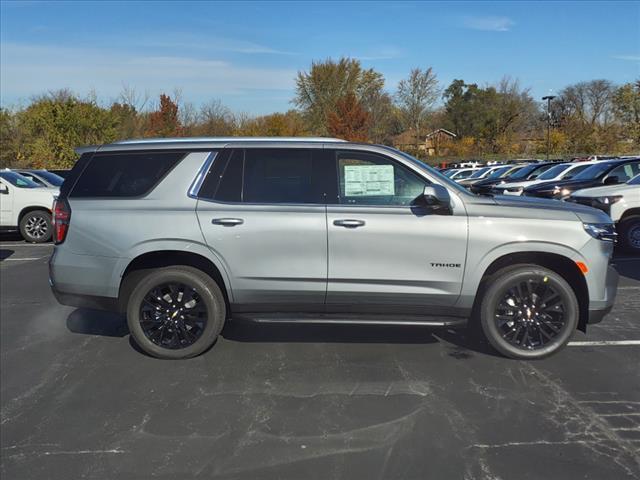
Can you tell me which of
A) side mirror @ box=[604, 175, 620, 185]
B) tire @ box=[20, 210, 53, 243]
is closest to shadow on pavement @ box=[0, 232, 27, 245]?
tire @ box=[20, 210, 53, 243]

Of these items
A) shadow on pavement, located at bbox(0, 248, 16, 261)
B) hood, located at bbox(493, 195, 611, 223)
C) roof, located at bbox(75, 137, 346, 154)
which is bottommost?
shadow on pavement, located at bbox(0, 248, 16, 261)

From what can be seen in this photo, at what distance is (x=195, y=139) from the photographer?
15.3 ft

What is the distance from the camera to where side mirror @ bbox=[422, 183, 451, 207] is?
4020 mm

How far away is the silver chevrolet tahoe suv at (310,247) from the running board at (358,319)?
1cm

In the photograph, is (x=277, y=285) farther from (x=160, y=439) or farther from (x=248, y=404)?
(x=160, y=439)

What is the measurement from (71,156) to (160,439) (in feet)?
91.3

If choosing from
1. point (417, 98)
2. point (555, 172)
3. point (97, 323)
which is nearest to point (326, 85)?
point (417, 98)

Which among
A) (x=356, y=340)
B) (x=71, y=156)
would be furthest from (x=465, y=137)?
(x=356, y=340)

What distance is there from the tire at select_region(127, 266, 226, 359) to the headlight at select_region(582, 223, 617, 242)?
3136 mm

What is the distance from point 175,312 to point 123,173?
1.30m

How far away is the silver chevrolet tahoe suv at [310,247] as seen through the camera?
4148mm

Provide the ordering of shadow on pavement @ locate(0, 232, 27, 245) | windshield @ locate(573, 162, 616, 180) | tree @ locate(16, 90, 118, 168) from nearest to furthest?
windshield @ locate(573, 162, 616, 180), shadow on pavement @ locate(0, 232, 27, 245), tree @ locate(16, 90, 118, 168)

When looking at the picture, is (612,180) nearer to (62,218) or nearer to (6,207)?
(62,218)

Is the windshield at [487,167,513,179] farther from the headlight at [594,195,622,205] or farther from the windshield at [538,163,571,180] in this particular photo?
the headlight at [594,195,622,205]
